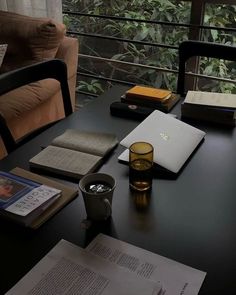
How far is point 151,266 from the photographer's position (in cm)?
78

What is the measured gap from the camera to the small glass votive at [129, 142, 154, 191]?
3.25ft

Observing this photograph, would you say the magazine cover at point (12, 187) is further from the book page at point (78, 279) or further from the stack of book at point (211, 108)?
the stack of book at point (211, 108)

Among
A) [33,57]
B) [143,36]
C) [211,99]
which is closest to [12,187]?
[211,99]

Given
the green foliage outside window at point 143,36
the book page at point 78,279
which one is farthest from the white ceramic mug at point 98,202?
the green foliage outside window at point 143,36

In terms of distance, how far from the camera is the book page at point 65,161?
1.05m

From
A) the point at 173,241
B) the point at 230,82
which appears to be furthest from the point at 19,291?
the point at 230,82

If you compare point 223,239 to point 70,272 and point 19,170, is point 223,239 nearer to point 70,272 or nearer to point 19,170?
point 70,272

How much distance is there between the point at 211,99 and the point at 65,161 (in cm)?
61

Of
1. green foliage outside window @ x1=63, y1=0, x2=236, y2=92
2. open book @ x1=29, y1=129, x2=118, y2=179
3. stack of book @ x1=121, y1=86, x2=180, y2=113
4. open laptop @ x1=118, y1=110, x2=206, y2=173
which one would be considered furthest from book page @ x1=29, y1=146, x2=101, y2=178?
green foliage outside window @ x1=63, y1=0, x2=236, y2=92

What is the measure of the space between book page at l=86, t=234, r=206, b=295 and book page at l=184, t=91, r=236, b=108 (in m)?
0.69

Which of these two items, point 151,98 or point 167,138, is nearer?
point 167,138

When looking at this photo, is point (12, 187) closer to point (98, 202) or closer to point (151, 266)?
point (98, 202)

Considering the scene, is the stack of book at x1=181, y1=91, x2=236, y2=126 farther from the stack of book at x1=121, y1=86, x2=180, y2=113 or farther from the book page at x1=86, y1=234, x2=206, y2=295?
the book page at x1=86, y1=234, x2=206, y2=295

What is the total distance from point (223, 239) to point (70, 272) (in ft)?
1.14
